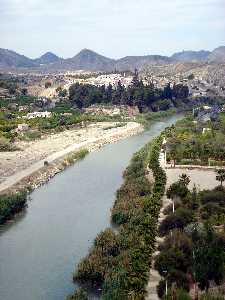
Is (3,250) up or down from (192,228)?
down

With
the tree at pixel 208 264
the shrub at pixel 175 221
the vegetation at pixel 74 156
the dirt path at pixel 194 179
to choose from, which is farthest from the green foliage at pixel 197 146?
the tree at pixel 208 264

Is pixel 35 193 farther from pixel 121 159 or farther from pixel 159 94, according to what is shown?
pixel 159 94

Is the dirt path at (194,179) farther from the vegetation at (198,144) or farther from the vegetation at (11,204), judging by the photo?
the vegetation at (11,204)

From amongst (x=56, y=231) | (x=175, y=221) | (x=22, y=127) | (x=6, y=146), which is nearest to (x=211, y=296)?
(x=175, y=221)

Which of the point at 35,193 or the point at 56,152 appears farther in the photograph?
the point at 56,152

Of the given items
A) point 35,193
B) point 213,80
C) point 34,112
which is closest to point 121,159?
point 35,193

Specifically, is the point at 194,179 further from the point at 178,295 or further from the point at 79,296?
the point at 178,295
